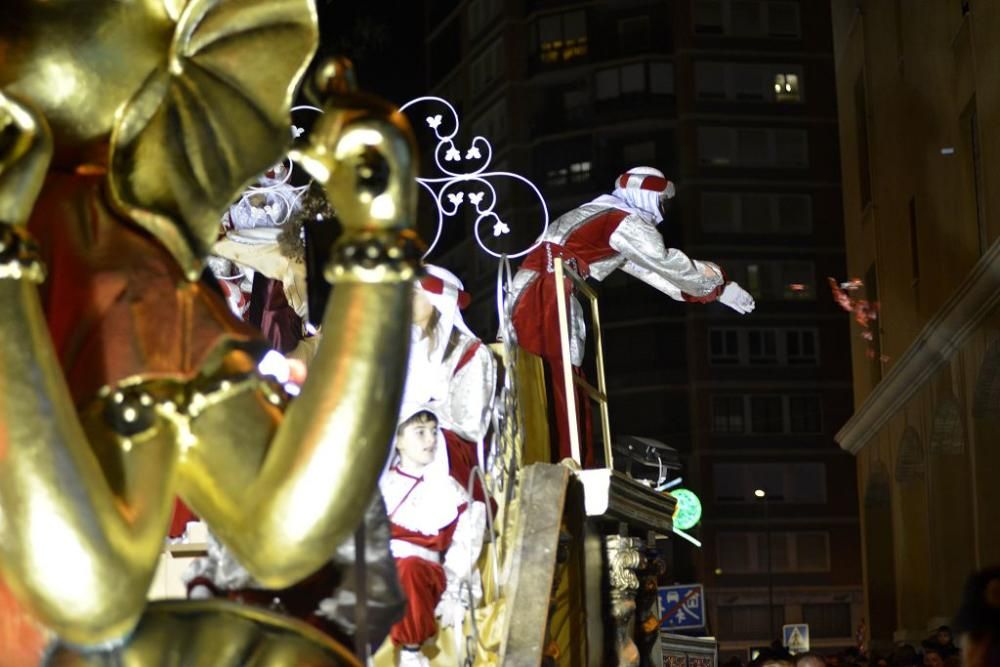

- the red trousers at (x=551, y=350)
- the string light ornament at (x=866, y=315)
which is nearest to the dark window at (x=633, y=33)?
the string light ornament at (x=866, y=315)

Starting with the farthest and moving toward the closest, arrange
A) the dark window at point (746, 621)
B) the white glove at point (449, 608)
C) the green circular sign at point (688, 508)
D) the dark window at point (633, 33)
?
the dark window at point (633, 33), the dark window at point (746, 621), the green circular sign at point (688, 508), the white glove at point (449, 608)

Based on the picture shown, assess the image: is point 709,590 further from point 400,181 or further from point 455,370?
point 400,181

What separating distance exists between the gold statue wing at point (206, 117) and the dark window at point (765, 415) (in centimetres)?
4965

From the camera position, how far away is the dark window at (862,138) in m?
33.0

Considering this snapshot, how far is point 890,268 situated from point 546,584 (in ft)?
81.3

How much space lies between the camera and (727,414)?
51.6m

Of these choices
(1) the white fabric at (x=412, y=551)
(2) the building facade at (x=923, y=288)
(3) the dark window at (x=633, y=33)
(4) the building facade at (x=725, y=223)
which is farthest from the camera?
(3) the dark window at (x=633, y=33)

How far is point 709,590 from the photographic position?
50438mm

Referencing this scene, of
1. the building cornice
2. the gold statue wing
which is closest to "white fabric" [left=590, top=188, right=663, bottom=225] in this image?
the gold statue wing

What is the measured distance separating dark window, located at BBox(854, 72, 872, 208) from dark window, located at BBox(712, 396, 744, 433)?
18360 mm

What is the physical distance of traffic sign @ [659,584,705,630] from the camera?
13073 millimetres

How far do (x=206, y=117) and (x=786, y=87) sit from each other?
52.0m

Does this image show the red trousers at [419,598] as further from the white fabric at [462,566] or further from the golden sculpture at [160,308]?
the golden sculpture at [160,308]

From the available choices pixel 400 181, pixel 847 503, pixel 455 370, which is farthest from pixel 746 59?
pixel 400 181
